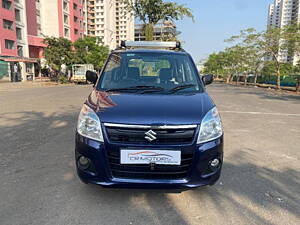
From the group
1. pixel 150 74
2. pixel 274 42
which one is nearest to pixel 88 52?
pixel 274 42

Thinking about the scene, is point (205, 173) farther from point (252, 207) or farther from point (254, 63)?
point (254, 63)

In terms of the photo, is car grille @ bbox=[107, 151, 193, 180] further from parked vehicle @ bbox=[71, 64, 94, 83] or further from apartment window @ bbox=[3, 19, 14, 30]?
apartment window @ bbox=[3, 19, 14, 30]

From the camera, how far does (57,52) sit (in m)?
28.2

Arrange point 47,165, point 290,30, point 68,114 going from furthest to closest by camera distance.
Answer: point 290,30 → point 68,114 → point 47,165

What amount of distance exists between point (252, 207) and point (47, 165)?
9.88ft

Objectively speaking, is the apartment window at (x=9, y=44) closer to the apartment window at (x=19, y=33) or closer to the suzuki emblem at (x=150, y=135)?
the apartment window at (x=19, y=33)

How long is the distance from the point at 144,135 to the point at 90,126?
606 millimetres

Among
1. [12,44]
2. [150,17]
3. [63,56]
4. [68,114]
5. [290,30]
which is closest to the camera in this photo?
[68,114]

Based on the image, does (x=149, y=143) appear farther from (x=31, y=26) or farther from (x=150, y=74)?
(x=31, y=26)

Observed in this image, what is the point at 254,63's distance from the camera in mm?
36719

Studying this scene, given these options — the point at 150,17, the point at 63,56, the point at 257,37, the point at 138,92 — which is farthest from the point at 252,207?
the point at 63,56

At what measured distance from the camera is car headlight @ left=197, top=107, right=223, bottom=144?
244 cm

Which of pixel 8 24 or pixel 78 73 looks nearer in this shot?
pixel 78 73

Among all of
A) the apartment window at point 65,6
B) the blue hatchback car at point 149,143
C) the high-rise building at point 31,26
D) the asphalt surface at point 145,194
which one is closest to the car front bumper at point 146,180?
the blue hatchback car at point 149,143
